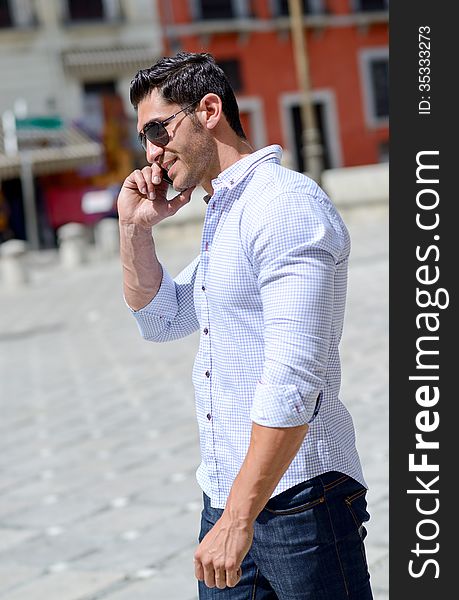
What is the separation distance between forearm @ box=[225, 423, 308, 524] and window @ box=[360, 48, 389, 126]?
3293cm

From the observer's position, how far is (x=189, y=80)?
8.01 feet

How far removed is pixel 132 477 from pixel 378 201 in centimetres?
1776

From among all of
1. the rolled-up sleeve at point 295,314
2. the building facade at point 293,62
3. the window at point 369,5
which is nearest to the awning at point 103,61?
the building facade at point 293,62

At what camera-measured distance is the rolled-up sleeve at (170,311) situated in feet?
9.34

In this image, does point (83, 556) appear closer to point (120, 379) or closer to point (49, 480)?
point (49, 480)

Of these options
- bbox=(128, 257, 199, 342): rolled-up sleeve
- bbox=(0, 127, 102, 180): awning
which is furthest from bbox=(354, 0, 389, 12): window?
Answer: bbox=(128, 257, 199, 342): rolled-up sleeve

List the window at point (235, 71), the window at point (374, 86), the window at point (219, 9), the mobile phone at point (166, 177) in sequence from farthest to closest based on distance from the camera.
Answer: the window at point (374, 86), the window at point (235, 71), the window at point (219, 9), the mobile phone at point (166, 177)

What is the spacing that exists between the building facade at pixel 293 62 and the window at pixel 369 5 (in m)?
0.03

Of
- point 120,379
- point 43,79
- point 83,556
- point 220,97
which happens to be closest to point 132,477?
point 83,556

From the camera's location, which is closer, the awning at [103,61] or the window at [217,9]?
the awning at [103,61]

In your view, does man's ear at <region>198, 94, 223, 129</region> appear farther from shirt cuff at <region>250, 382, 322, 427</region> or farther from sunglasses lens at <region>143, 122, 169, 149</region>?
shirt cuff at <region>250, 382, 322, 427</region>

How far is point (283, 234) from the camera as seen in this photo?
7.38ft

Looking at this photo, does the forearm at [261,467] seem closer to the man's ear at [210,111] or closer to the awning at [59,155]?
the man's ear at [210,111]

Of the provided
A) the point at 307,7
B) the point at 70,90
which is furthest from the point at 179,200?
A: the point at 307,7
